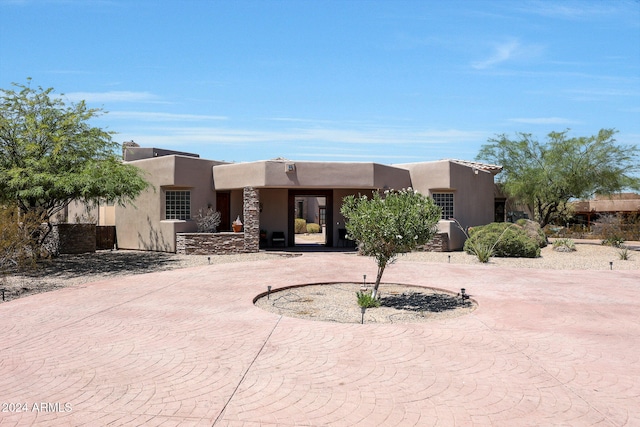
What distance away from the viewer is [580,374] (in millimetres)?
5590

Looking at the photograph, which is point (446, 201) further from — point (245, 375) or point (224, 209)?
point (245, 375)

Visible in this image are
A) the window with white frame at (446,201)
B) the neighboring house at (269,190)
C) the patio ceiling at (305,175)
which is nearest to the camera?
the patio ceiling at (305,175)

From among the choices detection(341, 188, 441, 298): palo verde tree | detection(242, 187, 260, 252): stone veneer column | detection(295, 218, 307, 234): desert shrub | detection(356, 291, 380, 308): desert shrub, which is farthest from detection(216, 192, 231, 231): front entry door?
detection(295, 218, 307, 234): desert shrub

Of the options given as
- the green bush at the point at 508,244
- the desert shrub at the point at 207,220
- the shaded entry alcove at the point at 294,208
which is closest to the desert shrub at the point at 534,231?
the green bush at the point at 508,244

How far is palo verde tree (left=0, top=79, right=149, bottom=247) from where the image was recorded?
48.7 ft

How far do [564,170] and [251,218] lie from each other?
1797 cm

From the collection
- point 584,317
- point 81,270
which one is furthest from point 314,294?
point 81,270

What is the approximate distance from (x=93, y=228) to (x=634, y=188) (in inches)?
1152

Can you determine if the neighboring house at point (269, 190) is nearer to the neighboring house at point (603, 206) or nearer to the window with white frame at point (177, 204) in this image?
the window with white frame at point (177, 204)

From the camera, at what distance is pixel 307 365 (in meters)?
5.86

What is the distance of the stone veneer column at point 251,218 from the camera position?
20625mm

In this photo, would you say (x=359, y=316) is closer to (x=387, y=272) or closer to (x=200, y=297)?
(x=200, y=297)

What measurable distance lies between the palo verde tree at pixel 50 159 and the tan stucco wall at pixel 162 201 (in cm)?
332

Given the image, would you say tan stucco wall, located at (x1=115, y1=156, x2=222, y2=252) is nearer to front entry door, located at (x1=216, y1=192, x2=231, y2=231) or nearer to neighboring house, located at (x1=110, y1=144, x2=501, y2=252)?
neighboring house, located at (x1=110, y1=144, x2=501, y2=252)
